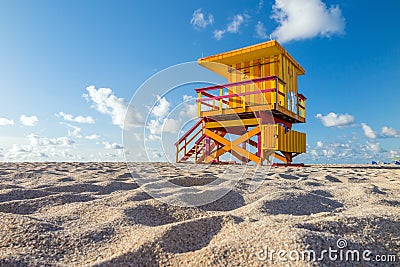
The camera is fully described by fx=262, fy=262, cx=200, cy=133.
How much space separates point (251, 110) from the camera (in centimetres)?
796

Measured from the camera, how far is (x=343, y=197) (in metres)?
2.34

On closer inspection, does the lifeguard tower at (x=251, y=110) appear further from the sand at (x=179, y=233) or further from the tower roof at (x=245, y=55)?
the sand at (x=179, y=233)

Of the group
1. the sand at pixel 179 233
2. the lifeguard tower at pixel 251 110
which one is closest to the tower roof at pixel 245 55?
the lifeguard tower at pixel 251 110

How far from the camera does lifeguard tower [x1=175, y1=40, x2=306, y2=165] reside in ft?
25.7

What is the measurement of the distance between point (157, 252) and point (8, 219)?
91 centimetres

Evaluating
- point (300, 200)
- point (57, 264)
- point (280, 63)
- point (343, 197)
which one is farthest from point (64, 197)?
point (280, 63)

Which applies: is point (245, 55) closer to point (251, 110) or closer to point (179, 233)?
point (251, 110)

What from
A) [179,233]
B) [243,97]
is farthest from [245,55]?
[179,233]

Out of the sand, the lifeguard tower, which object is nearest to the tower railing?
the lifeguard tower

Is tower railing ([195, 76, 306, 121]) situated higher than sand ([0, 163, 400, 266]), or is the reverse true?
tower railing ([195, 76, 306, 121])

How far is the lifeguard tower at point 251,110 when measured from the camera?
7.84m

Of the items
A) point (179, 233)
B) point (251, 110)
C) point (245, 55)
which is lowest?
point (179, 233)

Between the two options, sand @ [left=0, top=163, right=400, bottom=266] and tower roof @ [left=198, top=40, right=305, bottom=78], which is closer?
sand @ [left=0, top=163, right=400, bottom=266]

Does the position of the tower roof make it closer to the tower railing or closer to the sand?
the tower railing
